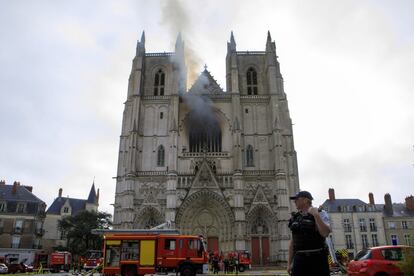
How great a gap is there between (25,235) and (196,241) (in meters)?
32.5

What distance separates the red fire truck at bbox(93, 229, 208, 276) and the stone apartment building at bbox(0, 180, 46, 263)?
29.4 meters

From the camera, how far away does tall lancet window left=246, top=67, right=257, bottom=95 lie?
135 ft

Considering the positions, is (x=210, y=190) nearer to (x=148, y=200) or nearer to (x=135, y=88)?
(x=148, y=200)

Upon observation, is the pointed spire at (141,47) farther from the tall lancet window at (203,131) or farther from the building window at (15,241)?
the building window at (15,241)

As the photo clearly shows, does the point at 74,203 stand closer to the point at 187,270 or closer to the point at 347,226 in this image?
the point at 347,226

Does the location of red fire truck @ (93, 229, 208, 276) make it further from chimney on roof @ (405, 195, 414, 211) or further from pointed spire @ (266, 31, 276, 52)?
chimney on roof @ (405, 195, 414, 211)

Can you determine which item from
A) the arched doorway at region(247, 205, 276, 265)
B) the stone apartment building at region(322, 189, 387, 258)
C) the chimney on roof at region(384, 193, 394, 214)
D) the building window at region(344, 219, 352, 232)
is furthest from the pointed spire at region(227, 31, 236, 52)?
the chimney on roof at region(384, 193, 394, 214)

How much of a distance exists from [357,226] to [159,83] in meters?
30.5

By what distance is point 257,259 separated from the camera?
33156 millimetres

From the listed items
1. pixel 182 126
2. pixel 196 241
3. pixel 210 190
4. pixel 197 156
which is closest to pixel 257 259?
pixel 210 190

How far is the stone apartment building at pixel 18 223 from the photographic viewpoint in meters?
40.3

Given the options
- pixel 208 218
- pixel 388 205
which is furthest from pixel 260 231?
pixel 388 205

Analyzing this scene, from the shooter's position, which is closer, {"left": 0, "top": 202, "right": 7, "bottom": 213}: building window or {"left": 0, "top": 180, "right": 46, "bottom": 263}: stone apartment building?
{"left": 0, "top": 180, "right": 46, "bottom": 263}: stone apartment building

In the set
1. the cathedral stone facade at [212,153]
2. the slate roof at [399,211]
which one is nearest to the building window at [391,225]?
the slate roof at [399,211]
